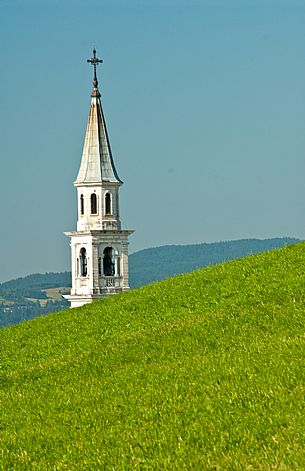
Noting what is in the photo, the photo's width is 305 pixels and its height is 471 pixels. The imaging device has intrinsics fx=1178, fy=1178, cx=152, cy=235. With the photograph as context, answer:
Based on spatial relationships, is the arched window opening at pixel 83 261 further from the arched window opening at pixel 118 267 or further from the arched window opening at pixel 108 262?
the arched window opening at pixel 118 267

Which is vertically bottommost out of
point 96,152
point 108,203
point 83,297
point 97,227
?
point 83,297

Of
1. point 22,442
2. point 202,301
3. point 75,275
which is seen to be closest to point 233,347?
point 22,442

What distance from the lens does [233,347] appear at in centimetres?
1767

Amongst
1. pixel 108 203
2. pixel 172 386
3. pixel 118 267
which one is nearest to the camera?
pixel 172 386

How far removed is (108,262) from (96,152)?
773cm

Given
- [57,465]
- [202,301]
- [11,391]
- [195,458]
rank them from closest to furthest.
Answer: [195,458], [57,465], [11,391], [202,301]

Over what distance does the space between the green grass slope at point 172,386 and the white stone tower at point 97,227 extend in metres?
54.1

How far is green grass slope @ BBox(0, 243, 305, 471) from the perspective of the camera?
1330 cm

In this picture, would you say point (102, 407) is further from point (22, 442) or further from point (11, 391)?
point (11, 391)

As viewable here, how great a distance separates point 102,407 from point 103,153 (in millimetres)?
66604

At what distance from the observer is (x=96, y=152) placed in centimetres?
8181

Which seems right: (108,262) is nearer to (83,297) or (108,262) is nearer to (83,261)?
(83,261)

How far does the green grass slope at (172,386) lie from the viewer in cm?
1330

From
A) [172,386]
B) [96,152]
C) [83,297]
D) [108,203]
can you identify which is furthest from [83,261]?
[172,386]
